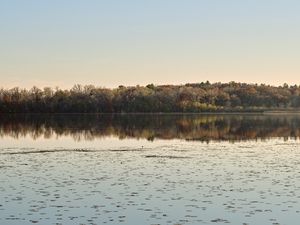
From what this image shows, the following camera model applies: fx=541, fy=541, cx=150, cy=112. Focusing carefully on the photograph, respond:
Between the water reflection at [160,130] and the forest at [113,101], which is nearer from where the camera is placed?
the water reflection at [160,130]

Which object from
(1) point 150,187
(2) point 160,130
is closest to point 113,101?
(2) point 160,130

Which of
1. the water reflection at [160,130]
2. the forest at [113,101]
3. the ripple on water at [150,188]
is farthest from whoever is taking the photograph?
the forest at [113,101]

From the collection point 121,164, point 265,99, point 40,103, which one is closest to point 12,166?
point 121,164

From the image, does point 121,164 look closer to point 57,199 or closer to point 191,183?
point 191,183

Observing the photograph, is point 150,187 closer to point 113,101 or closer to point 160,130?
point 160,130

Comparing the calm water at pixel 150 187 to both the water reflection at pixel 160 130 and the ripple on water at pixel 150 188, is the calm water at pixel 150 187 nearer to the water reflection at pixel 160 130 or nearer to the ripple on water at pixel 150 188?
the ripple on water at pixel 150 188

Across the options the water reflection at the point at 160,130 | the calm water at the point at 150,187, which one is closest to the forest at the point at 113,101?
the water reflection at the point at 160,130

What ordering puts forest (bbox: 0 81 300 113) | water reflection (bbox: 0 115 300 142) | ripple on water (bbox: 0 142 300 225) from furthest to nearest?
forest (bbox: 0 81 300 113) → water reflection (bbox: 0 115 300 142) → ripple on water (bbox: 0 142 300 225)

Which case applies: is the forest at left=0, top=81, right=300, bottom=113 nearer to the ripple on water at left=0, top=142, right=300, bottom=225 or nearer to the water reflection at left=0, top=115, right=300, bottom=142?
the water reflection at left=0, top=115, right=300, bottom=142

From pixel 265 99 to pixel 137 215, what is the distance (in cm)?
18633

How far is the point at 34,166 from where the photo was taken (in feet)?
83.6

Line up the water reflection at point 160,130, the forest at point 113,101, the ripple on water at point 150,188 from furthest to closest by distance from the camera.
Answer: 1. the forest at point 113,101
2. the water reflection at point 160,130
3. the ripple on water at point 150,188

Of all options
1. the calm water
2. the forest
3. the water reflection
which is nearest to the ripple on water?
the calm water

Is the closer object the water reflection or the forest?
the water reflection
